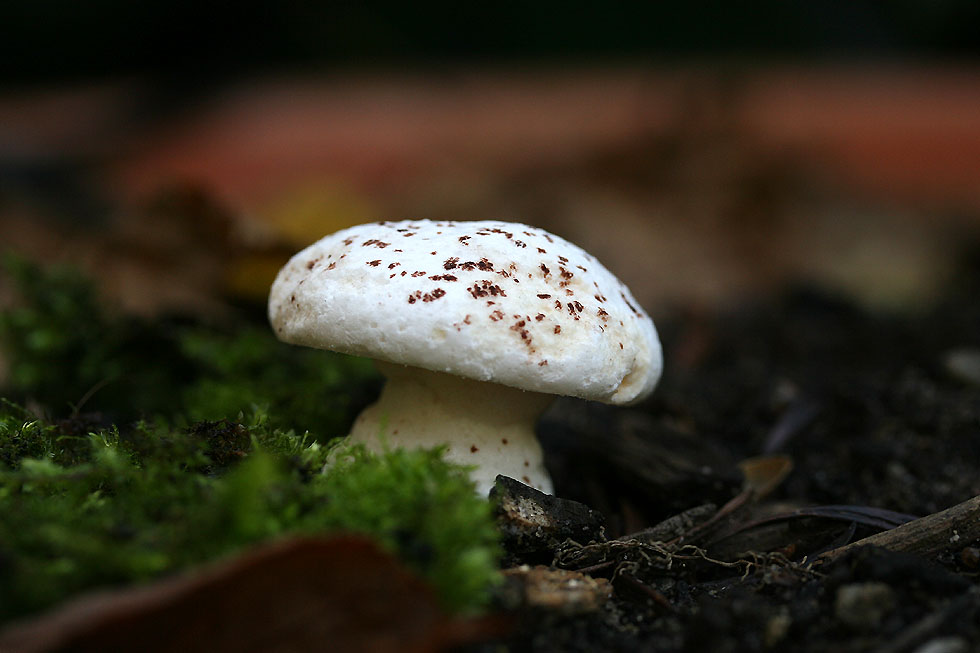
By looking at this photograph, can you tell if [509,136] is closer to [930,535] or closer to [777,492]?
[777,492]

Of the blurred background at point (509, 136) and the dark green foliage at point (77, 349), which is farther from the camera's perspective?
the blurred background at point (509, 136)

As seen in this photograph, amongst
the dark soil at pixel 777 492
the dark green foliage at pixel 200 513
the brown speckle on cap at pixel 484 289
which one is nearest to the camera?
the dark green foliage at pixel 200 513

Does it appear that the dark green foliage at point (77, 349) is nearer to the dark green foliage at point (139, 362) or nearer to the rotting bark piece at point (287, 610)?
the dark green foliage at point (139, 362)

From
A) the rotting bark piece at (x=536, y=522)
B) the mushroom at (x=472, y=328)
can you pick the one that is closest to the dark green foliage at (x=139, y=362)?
the mushroom at (x=472, y=328)

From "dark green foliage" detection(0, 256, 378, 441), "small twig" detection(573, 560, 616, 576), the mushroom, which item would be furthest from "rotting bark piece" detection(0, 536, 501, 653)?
"dark green foliage" detection(0, 256, 378, 441)

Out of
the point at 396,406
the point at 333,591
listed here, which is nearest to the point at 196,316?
the point at 396,406

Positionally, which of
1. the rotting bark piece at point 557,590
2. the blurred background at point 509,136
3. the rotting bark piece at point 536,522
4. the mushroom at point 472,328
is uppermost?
the blurred background at point 509,136

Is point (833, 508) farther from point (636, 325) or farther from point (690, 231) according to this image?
point (690, 231)
